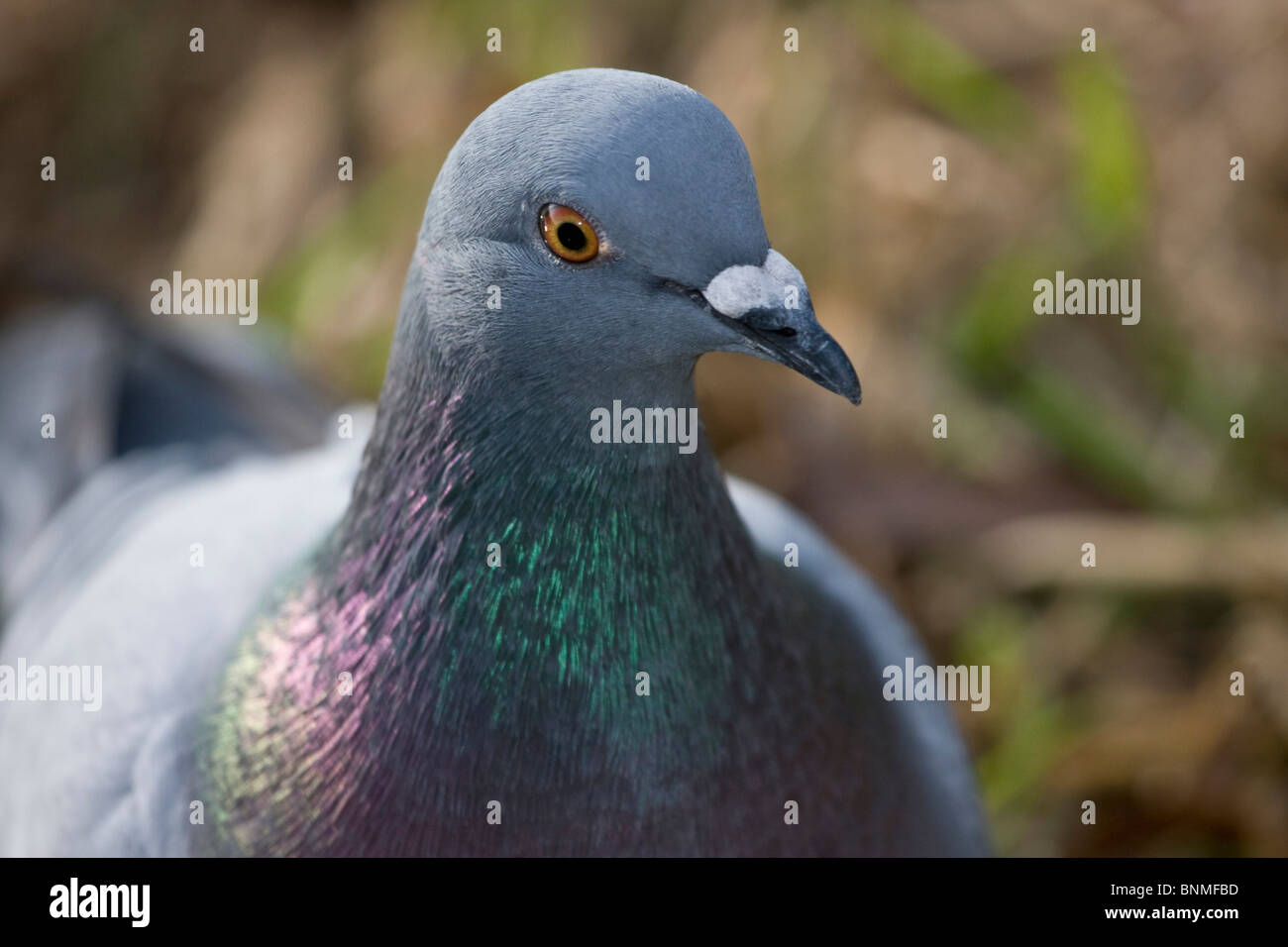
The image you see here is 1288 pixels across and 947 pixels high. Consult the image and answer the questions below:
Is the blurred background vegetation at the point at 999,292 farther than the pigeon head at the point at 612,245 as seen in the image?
Yes

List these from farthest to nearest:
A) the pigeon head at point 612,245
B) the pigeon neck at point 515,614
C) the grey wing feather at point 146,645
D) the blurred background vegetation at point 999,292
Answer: the blurred background vegetation at point 999,292 → the grey wing feather at point 146,645 → the pigeon neck at point 515,614 → the pigeon head at point 612,245

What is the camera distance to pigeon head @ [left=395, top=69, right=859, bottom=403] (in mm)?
1903

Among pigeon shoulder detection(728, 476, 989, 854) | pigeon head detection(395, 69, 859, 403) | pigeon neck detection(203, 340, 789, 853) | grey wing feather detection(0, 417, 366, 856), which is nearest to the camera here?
pigeon head detection(395, 69, 859, 403)

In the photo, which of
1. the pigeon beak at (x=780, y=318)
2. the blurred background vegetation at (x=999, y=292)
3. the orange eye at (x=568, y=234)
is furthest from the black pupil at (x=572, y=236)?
the blurred background vegetation at (x=999, y=292)

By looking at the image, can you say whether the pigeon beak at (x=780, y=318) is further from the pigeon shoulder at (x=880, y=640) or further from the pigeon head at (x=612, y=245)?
the pigeon shoulder at (x=880, y=640)

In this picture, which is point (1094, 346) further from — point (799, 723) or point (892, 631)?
point (799, 723)

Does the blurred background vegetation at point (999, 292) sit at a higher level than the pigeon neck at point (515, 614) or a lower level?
higher

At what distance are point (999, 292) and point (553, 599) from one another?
2.93m

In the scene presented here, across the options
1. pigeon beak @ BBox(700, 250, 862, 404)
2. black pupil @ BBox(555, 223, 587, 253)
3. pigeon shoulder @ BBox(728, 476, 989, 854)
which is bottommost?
pigeon shoulder @ BBox(728, 476, 989, 854)

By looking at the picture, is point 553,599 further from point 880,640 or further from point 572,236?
point 880,640

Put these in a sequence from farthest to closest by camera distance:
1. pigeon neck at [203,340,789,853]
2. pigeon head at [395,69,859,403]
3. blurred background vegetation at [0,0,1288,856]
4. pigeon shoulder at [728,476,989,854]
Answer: blurred background vegetation at [0,0,1288,856] < pigeon shoulder at [728,476,989,854] < pigeon neck at [203,340,789,853] < pigeon head at [395,69,859,403]

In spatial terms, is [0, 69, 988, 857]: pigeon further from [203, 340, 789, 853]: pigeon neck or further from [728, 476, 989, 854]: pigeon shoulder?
[728, 476, 989, 854]: pigeon shoulder

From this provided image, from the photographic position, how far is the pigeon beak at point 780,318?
191 centimetres

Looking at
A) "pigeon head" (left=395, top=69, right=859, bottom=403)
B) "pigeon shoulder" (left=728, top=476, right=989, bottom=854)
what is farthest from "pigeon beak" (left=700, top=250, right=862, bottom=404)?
"pigeon shoulder" (left=728, top=476, right=989, bottom=854)
